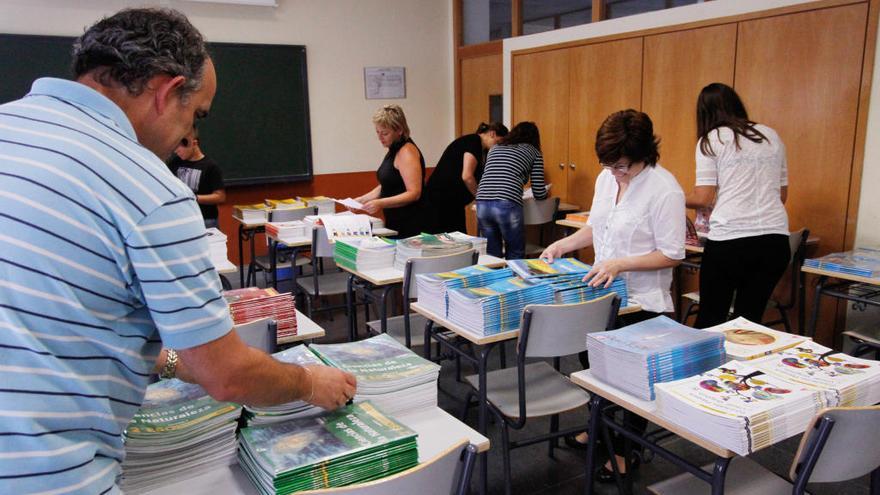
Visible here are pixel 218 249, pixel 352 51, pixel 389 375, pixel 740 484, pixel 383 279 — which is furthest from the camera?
pixel 352 51

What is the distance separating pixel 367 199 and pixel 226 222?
280cm

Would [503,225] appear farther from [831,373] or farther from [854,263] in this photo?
[831,373]

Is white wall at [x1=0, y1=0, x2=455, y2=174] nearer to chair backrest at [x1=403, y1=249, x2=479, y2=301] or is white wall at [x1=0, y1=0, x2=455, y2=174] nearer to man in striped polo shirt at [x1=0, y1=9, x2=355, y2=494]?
chair backrest at [x1=403, y1=249, x2=479, y2=301]

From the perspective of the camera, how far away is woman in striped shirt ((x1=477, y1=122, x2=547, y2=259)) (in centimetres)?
478

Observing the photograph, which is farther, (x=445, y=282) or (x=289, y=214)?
(x=289, y=214)

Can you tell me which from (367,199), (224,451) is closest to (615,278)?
(224,451)

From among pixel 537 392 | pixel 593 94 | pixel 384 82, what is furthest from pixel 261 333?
pixel 384 82

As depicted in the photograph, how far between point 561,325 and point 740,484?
0.74m

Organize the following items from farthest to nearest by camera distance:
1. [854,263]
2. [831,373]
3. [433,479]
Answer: [854,263], [831,373], [433,479]

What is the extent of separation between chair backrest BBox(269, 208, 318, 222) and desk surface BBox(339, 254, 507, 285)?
1759 mm

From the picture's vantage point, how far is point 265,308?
2305 mm

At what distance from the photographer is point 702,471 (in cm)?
162

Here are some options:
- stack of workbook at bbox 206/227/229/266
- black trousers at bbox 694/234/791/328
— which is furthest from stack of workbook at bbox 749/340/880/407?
stack of workbook at bbox 206/227/229/266

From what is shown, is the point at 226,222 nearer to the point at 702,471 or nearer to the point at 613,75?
the point at 613,75
